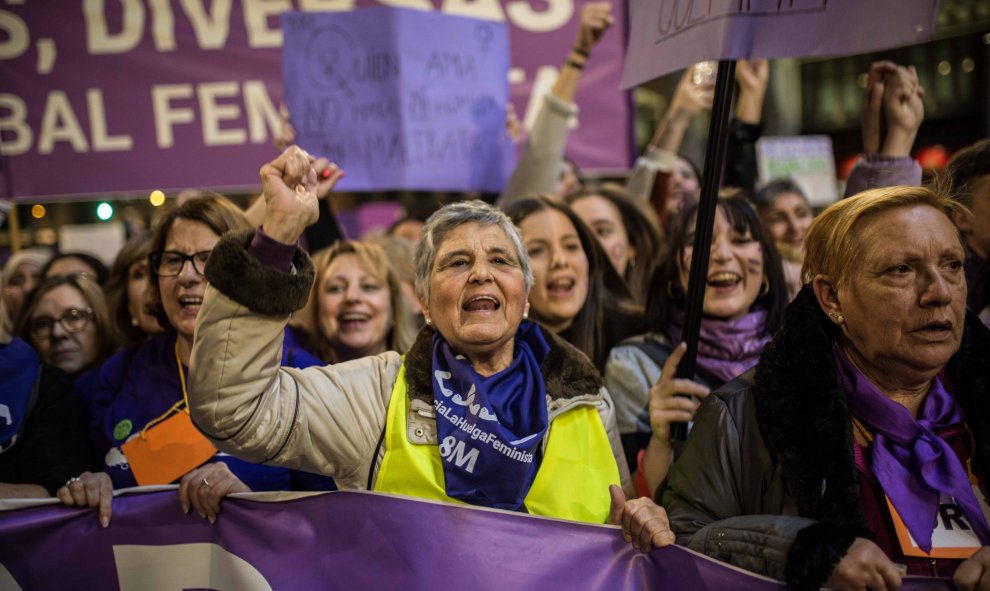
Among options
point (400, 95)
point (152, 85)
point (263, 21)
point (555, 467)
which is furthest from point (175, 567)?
point (263, 21)

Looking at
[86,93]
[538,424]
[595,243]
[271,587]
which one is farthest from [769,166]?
[271,587]

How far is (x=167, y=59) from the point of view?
207 inches

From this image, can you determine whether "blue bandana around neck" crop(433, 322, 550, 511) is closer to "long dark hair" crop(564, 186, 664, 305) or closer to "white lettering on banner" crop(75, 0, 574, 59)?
"long dark hair" crop(564, 186, 664, 305)

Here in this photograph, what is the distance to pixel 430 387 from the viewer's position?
7.95 ft

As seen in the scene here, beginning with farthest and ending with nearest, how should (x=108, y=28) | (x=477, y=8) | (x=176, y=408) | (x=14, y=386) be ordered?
1. (x=477, y=8)
2. (x=108, y=28)
3. (x=176, y=408)
4. (x=14, y=386)

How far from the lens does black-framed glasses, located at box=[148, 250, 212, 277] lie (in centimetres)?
299

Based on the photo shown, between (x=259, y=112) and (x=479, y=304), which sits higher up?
(x=259, y=112)

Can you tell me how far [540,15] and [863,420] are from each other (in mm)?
3915

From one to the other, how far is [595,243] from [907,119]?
1.30 meters

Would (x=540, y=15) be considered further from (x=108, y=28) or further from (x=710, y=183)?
(x=710, y=183)

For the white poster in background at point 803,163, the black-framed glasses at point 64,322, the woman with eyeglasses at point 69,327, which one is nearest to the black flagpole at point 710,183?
the woman with eyeglasses at point 69,327

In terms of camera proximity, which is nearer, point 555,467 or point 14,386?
point 555,467

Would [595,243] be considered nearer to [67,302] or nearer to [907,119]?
[907,119]

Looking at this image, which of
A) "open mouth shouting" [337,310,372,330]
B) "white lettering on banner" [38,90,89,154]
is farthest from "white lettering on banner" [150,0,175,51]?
"open mouth shouting" [337,310,372,330]
